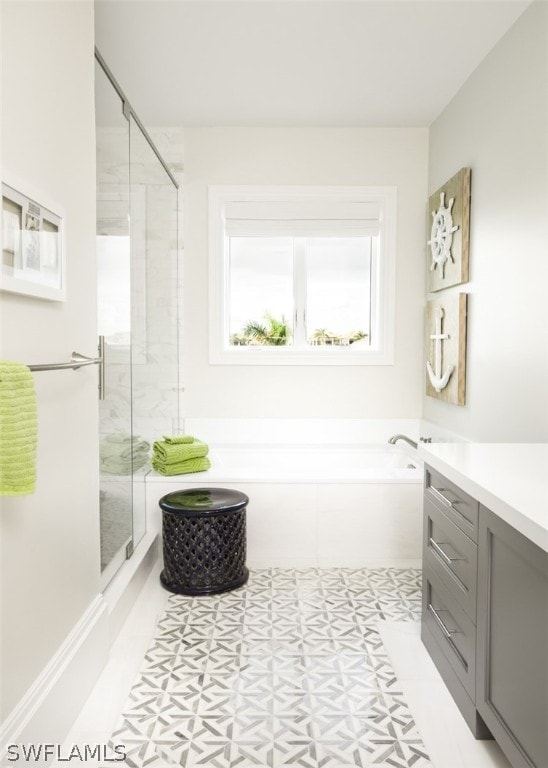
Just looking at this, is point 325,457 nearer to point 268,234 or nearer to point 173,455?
point 173,455

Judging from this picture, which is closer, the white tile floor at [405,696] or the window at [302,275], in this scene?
the white tile floor at [405,696]

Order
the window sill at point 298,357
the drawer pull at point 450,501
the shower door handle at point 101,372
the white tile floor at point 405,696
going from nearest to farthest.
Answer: the white tile floor at point 405,696, the drawer pull at point 450,501, the shower door handle at point 101,372, the window sill at point 298,357

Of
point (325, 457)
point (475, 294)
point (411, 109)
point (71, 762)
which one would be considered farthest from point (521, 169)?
→ point (71, 762)

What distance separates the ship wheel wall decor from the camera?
3100mm

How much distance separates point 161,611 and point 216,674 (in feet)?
1.84

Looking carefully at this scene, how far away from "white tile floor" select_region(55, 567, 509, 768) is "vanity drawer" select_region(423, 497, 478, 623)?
35 centimetres

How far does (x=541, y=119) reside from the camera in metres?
2.33

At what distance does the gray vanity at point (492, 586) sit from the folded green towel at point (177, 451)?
1.42 meters

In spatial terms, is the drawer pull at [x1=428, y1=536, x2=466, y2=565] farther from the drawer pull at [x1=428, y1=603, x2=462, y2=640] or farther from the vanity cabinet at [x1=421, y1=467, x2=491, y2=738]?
the drawer pull at [x1=428, y1=603, x2=462, y2=640]

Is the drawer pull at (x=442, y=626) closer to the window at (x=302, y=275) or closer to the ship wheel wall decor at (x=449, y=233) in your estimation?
the ship wheel wall decor at (x=449, y=233)

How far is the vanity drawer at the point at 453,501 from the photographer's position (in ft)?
5.52

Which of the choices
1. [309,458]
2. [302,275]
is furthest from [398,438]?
[302,275]

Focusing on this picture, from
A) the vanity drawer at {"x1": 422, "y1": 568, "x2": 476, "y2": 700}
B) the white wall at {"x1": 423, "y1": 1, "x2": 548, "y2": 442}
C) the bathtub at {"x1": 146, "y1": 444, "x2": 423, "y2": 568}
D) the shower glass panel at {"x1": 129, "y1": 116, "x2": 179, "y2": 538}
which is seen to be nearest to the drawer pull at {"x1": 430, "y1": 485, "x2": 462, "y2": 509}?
the vanity drawer at {"x1": 422, "y1": 568, "x2": 476, "y2": 700}

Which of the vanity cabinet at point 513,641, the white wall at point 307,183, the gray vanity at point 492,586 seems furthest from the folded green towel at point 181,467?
the vanity cabinet at point 513,641
